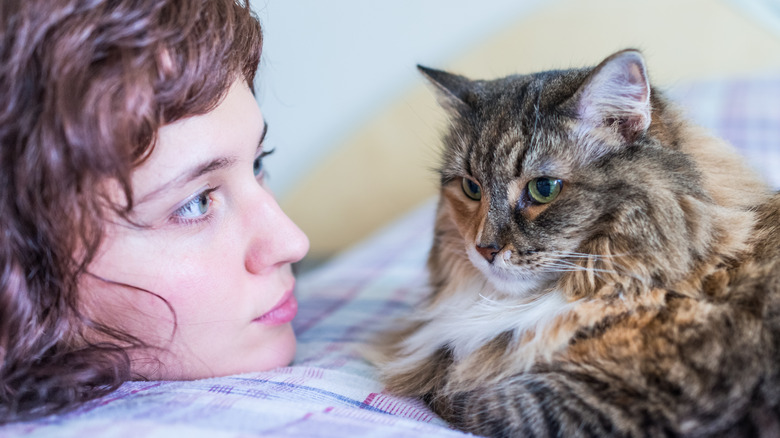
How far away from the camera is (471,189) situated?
136 cm

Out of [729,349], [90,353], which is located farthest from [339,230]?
[729,349]

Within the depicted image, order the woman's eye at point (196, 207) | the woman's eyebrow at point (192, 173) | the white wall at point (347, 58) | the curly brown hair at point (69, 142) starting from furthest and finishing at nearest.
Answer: the white wall at point (347, 58), the woman's eye at point (196, 207), the woman's eyebrow at point (192, 173), the curly brown hair at point (69, 142)

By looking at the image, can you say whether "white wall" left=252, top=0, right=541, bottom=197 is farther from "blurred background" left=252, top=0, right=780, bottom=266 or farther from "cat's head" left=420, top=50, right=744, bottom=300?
"cat's head" left=420, top=50, right=744, bottom=300

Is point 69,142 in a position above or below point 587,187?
above

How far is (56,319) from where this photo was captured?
3.26 ft

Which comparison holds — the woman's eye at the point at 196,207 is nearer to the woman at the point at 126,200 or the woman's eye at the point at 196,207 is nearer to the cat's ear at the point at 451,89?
the woman at the point at 126,200

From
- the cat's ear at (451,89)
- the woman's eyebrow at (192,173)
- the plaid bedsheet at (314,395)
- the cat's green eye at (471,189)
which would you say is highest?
the cat's ear at (451,89)

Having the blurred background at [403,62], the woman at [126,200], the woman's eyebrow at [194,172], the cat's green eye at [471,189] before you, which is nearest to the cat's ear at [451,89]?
the cat's green eye at [471,189]

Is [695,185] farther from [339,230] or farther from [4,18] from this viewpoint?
[339,230]

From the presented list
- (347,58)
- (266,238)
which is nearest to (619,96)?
(266,238)

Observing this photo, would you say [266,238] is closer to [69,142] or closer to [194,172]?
[194,172]

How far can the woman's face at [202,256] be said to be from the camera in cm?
103

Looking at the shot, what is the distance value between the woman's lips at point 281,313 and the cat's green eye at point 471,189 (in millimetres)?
487

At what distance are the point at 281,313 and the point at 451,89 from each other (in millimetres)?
684
